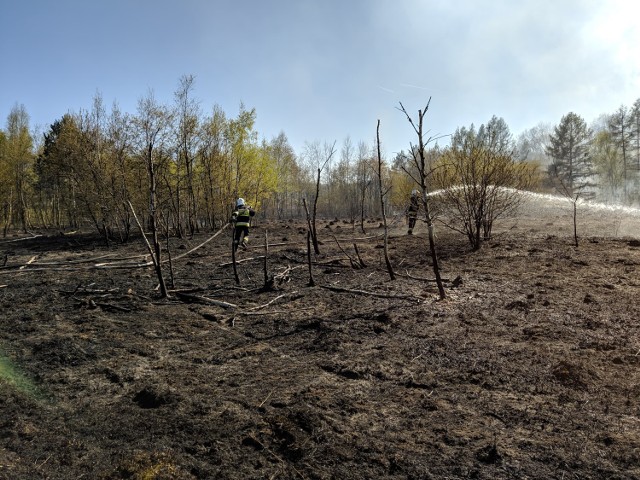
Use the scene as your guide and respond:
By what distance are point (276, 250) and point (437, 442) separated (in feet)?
39.8

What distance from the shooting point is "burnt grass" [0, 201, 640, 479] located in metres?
3.16

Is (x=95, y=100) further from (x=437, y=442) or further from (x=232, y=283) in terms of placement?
(x=437, y=442)

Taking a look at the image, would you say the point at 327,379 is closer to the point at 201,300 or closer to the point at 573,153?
the point at 201,300

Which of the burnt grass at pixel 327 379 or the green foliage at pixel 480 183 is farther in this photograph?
the green foliage at pixel 480 183

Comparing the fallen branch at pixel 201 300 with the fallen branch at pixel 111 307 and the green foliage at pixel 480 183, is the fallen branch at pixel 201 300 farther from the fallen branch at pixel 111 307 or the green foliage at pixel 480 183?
the green foliage at pixel 480 183

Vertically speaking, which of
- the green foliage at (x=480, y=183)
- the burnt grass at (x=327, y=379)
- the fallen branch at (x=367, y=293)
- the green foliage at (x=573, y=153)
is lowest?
the burnt grass at (x=327, y=379)

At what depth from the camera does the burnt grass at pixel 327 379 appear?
3156mm

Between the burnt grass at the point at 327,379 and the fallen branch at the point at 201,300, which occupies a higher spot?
the fallen branch at the point at 201,300

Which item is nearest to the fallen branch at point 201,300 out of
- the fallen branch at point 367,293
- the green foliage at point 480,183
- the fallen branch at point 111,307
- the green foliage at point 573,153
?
the fallen branch at point 111,307

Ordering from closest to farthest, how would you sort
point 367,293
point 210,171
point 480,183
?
point 367,293
point 480,183
point 210,171

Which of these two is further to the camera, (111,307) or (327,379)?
(111,307)

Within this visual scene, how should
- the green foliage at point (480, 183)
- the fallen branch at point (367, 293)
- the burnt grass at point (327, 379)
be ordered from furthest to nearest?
the green foliage at point (480, 183) < the fallen branch at point (367, 293) < the burnt grass at point (327, 379)

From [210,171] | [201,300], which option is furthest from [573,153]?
[201,300]

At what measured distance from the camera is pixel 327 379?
4.63 meters
